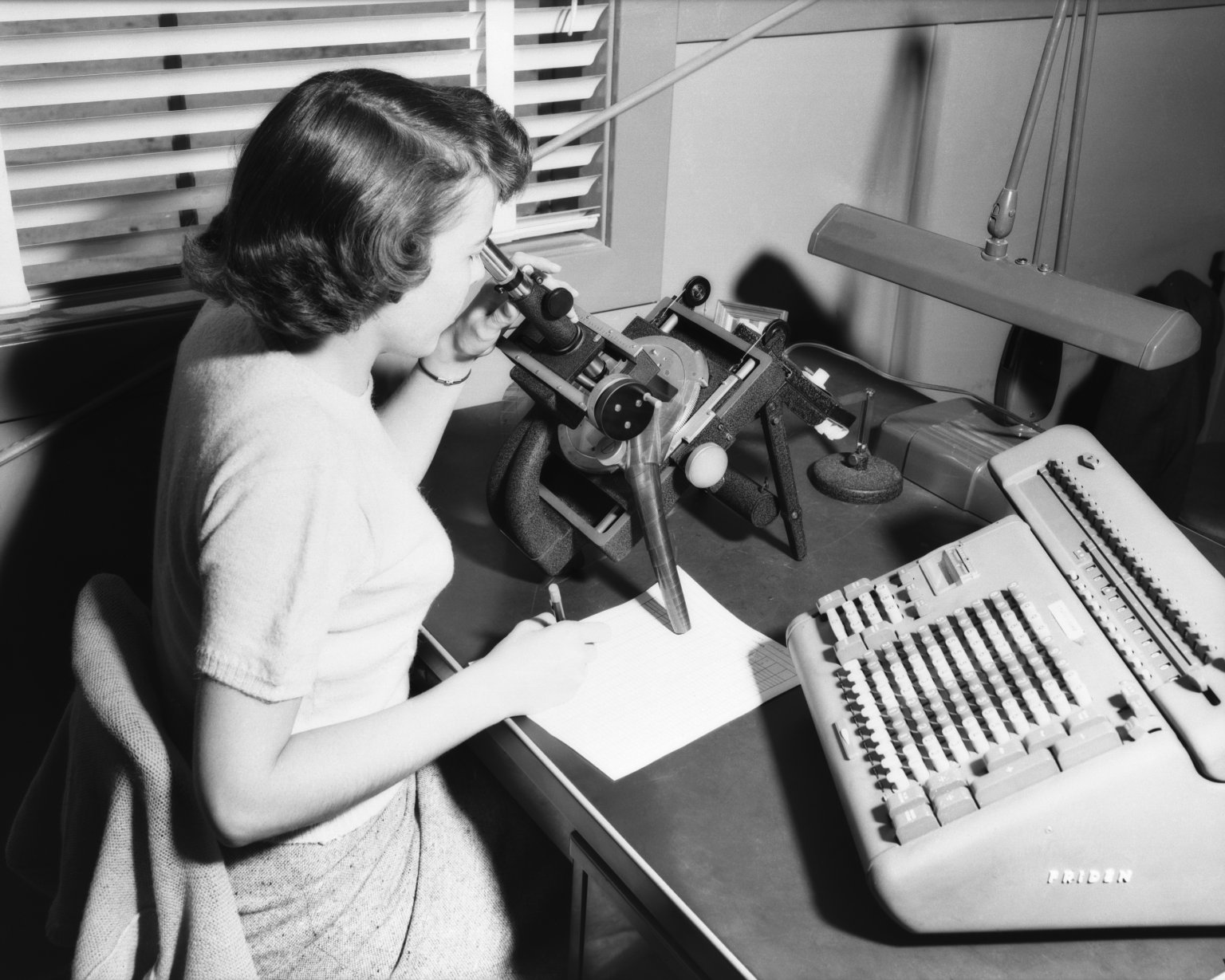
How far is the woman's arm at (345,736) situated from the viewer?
2.57ft

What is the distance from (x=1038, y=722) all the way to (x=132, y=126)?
3.89 ft

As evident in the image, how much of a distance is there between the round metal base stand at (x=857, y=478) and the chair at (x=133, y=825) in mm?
844

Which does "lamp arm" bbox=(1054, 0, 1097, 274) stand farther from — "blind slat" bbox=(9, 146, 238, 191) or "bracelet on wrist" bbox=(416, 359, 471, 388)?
"blind slat" bbox=(9, 146, 238, 191)

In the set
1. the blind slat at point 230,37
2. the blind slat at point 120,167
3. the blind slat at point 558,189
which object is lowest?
the blind slat at point 558,189

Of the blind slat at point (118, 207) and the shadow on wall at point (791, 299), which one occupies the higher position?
the blind slat at point (118, 207)

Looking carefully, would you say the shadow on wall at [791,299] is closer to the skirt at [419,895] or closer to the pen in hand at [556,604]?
the pen in hand at [556,604]

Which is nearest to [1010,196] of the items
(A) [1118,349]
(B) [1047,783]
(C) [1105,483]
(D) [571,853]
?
(A) [1118,349]

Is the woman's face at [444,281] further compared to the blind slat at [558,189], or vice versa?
the blind slat at [558,189]

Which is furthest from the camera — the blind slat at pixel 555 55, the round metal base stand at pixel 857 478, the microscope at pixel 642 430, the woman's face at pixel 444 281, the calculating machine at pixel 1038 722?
the blind slat at pixel 555 55

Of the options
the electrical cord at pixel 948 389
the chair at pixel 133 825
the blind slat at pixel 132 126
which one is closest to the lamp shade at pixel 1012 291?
the electrical cord at pixel 948 389

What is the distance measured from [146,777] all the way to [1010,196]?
1.07m

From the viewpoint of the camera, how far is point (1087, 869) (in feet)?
2.53

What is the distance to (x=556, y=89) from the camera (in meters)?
1.53

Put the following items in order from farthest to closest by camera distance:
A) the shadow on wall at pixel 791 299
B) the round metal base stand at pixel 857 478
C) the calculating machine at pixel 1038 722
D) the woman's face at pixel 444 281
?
the shadow on wall at pixel 791 299 < the round metal base stand at pixel 857 478 < the woman's face at pixel 444 281 < the calculating machine at pixel 1038 722
